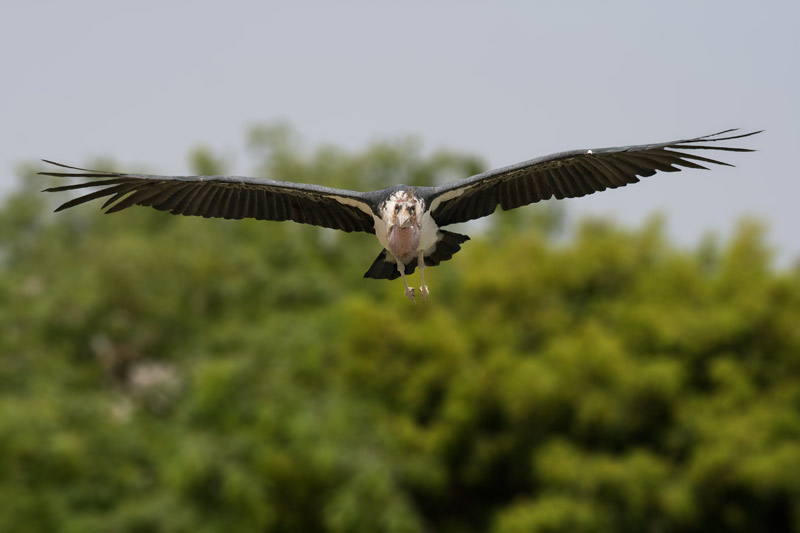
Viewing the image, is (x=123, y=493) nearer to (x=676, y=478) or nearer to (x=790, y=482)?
(x=676, y=478)

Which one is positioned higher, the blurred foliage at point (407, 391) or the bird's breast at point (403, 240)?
the bird's breast at point (403, 240)

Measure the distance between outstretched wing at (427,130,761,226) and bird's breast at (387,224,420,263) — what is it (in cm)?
29

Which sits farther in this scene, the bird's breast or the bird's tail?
the bird's tail

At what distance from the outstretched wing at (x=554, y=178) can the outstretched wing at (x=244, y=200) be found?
59 cm

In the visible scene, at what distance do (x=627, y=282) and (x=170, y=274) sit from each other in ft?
34.3

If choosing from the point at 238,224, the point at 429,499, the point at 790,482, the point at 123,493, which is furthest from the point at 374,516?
the point at 238,224

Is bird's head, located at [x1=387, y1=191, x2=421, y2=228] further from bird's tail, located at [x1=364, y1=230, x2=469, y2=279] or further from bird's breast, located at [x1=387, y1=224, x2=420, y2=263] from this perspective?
bird's tail, located at [x1=364, y1=230, x2=469, y2=279]

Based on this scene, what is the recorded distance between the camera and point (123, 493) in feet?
92.2

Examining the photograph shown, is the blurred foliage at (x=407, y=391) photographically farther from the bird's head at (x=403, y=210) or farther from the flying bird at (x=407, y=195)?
the bird's head at (x=403, y=210)

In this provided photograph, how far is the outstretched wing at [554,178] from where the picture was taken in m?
8.37

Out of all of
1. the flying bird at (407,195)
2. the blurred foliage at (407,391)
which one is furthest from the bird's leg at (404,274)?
the blurred foliage at (407,391)

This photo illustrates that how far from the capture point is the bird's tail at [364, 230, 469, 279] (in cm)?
880

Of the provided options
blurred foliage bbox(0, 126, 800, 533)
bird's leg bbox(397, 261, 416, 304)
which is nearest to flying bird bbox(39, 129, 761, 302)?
bird's leg bbox(397, 261, 416, 304)

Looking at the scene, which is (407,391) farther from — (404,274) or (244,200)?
(404,274)
